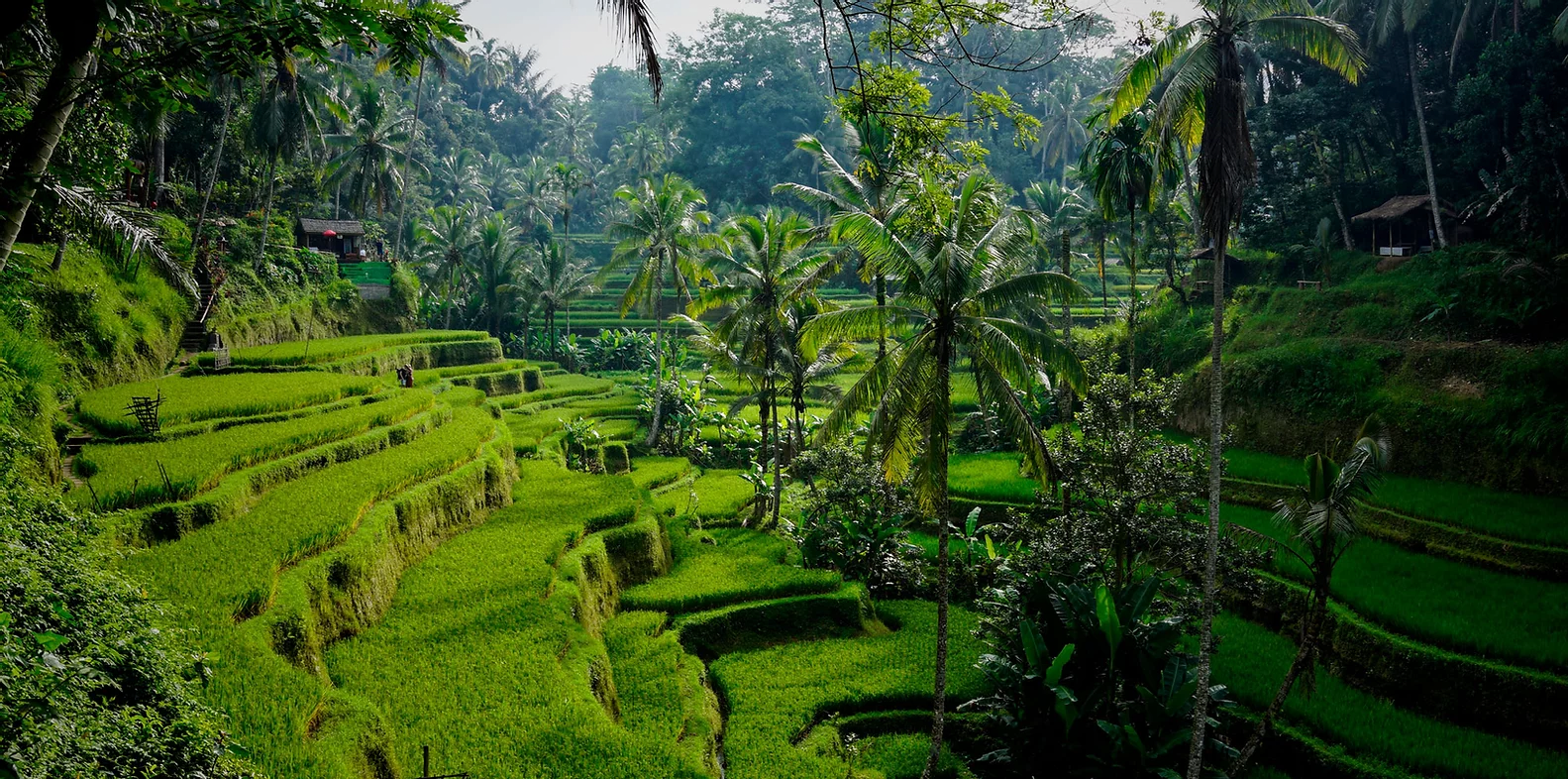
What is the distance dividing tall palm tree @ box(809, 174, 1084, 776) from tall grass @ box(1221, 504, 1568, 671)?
5.95 metres

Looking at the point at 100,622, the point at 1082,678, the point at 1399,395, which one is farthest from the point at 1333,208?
the point at 100,622

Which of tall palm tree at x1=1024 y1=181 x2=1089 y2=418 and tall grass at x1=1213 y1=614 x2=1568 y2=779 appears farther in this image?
tall palm tree at x1=1024 y1=181 x2=1089 y2=418

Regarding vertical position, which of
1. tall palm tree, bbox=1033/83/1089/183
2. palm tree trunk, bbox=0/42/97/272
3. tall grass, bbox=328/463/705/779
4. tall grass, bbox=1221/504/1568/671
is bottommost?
tall grass, bbox=1221/504/1568/671

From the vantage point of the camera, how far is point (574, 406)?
31.0m

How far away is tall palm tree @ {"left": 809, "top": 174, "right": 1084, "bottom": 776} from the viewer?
33.8 feet

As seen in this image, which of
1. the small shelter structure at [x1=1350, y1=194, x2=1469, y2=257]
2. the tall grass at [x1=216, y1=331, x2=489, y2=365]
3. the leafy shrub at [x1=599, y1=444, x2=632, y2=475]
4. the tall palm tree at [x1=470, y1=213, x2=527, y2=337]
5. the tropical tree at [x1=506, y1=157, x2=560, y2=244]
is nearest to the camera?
the tall grass at [x1=216, y1=331, x2=489, y2=365]

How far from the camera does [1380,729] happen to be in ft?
35.2

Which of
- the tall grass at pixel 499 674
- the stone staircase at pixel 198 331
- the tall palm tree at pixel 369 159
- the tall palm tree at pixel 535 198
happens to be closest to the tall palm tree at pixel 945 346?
the tall grass at pixel 499 674

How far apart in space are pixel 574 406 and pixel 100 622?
2580 cm

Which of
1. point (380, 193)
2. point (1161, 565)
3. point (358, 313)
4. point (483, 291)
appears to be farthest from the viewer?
point (483, 291)

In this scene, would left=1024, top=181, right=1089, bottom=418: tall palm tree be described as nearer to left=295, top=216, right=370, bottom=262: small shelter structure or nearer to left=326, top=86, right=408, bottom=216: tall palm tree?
left=295, top=216, right=370, bottom=262: small shelter structure

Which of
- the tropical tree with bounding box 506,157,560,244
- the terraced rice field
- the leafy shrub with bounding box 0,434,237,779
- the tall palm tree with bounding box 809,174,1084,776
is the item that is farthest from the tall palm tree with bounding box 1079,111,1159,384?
the tropical tree with bounding box 506,157,560,244

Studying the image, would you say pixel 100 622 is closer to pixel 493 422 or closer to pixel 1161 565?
pixel 1161 565

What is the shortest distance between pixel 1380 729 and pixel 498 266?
37.4 meters
